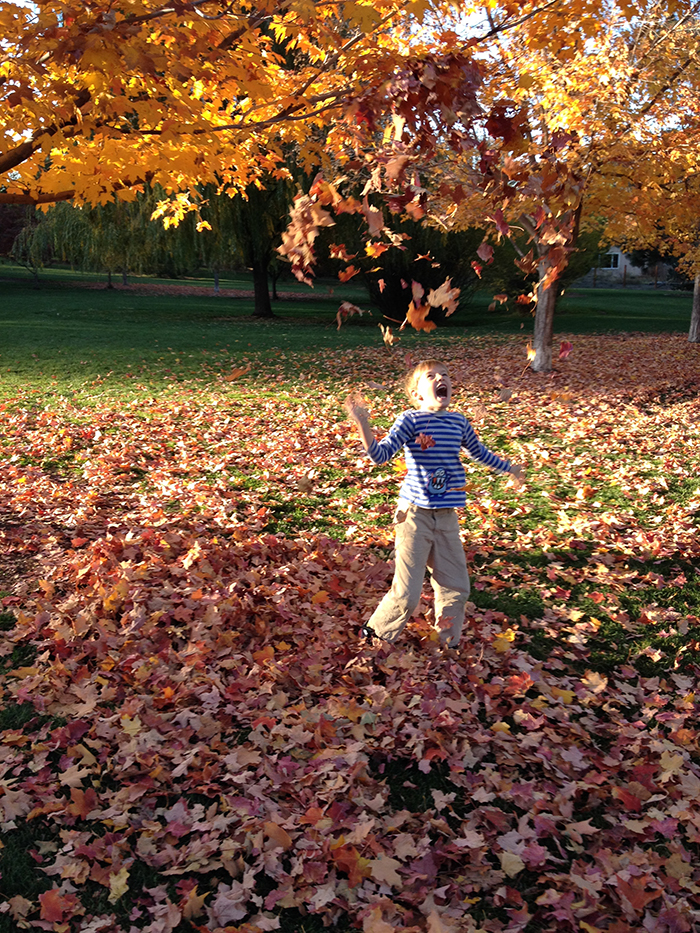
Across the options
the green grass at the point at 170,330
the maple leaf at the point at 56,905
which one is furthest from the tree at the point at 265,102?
the green grass at the point at 170,330

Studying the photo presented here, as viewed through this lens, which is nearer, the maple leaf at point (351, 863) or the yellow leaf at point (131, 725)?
the maple leaf at point (351, 863)

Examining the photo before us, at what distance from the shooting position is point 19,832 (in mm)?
2988

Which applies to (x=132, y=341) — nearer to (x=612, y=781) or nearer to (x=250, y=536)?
(x=250, y=536)

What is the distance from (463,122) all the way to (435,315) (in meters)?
26.6

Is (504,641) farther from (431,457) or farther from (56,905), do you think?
(56,905)

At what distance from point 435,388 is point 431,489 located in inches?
21.2

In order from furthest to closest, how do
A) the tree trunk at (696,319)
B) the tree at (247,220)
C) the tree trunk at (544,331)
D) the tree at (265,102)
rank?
the tree at (247,220) < the tree trunk at (696,319) < the tree trunk at (544,331) < the tree at (265,102)

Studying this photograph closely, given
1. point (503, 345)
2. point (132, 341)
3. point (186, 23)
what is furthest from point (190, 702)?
point (503, 345)

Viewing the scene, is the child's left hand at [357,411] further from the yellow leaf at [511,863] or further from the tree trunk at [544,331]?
the tree trunk at [544,331]

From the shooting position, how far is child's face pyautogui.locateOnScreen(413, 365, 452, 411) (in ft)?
12.7

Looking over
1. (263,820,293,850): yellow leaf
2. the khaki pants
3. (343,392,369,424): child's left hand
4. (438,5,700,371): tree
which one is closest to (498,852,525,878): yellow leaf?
(263,820,293,850): yellow leaf

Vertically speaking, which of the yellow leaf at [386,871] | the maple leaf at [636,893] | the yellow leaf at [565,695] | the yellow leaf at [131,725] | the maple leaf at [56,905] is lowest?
the maple leaf at [56,905]

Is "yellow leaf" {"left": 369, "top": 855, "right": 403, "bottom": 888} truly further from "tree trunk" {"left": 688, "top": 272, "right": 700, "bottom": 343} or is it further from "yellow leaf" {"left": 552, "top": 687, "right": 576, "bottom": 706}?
"tree trunk" {"left": 688, "top": 272, "right": 700, "bottom": 343}

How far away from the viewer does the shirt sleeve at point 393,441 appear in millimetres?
3754
